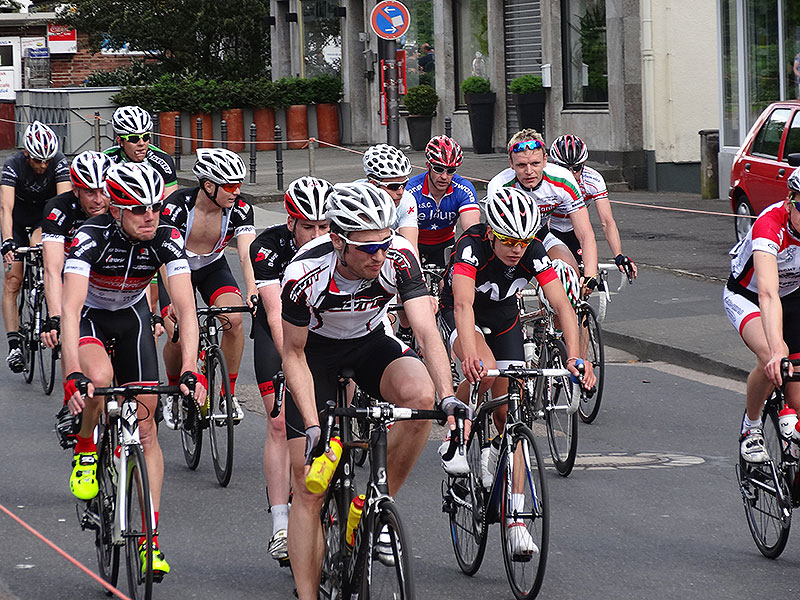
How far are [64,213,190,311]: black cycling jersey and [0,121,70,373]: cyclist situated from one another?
4.34m

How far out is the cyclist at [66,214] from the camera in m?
7.71

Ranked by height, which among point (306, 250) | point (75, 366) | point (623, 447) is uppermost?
point (306, 250)

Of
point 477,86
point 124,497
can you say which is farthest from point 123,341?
point 477,86

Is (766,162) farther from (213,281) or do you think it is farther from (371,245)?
(371,245)

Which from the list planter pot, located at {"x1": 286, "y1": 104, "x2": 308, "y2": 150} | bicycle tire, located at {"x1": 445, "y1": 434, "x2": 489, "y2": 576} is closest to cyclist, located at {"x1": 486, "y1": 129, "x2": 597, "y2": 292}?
bicycle tire, located at {"x1": 445, "y1": 434, "x2": 489, "y2": 576}

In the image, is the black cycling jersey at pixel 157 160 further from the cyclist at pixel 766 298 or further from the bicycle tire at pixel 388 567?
the bicycle tire at pixel 388 567

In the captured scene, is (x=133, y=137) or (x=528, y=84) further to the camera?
(x=528, y=84)

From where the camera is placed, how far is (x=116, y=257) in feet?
20.7

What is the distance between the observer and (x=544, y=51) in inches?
1025

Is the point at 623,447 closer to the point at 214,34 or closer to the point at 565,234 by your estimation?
the point at 565,234

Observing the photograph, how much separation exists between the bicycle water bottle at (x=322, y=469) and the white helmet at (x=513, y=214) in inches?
73.1

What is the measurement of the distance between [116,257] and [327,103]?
94.2ft

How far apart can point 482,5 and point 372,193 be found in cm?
2508

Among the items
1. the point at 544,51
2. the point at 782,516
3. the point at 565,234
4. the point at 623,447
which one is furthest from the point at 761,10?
the point at 782,516
